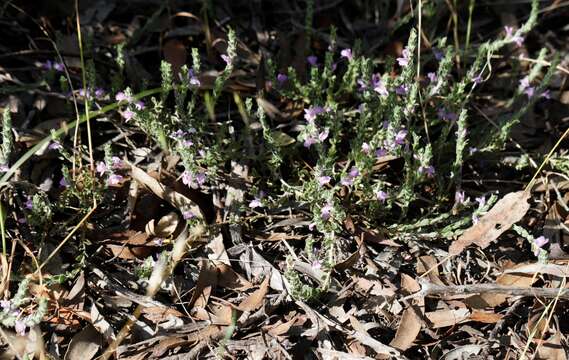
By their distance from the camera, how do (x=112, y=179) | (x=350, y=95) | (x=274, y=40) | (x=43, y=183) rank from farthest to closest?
(x=274, y=40) → (x=350, y=95) → (x=43, y=183) → (x=112, y=179)

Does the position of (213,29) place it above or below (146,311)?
above

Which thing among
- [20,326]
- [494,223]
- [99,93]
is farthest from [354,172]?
[20,326]

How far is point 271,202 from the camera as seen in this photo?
2.55 meters

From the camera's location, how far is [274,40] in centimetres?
314

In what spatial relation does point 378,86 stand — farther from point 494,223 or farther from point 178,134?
point 178,134

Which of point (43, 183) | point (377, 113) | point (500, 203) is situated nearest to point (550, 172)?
point (500, 203)

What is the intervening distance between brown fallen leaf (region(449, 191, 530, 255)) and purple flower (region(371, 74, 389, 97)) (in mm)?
591

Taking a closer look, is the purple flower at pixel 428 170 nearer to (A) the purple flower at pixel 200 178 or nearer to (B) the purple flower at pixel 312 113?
(B) the purple flower at pixel 312 113

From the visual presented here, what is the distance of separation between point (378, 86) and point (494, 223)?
68 cm

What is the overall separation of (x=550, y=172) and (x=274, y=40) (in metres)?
1.33

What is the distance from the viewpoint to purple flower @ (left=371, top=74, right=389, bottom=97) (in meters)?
2.58

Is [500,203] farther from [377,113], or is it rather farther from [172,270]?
[172,270]

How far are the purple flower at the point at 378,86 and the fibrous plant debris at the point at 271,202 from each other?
19 mm

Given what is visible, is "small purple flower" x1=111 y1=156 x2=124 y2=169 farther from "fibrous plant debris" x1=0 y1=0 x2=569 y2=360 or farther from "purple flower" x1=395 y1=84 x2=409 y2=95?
"purple flower" x1=395 y1=84 x2=409 y2=95
